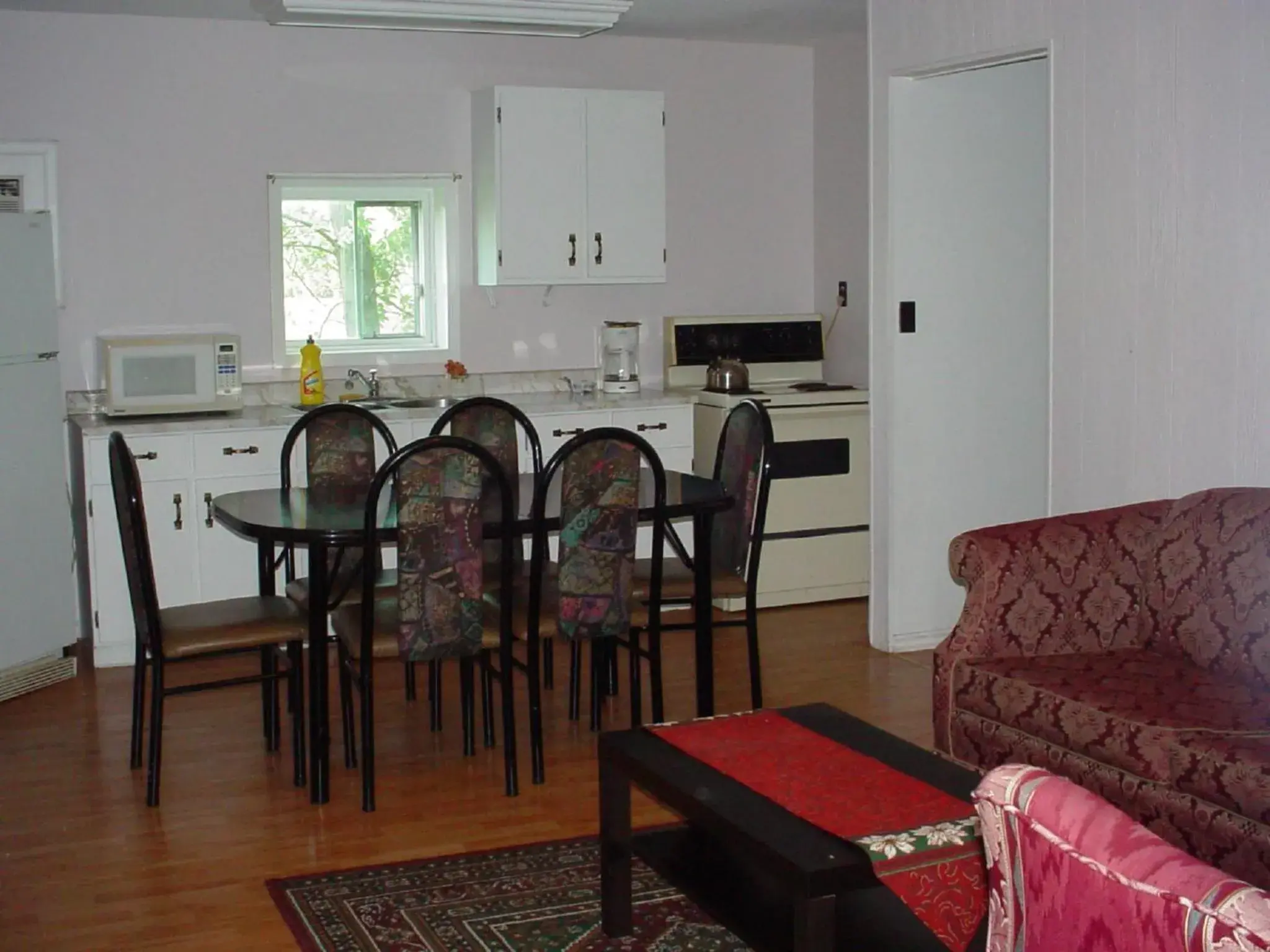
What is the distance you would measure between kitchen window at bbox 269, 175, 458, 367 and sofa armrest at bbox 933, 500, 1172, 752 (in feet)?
10.1

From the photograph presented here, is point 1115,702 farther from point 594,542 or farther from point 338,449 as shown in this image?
point 338,449

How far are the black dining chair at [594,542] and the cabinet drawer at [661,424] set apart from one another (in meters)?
1.75

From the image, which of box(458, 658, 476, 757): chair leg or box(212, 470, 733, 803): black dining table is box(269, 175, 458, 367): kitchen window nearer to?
box(212, 470, 733, 803): black dining table

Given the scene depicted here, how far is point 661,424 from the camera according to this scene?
5926 mm

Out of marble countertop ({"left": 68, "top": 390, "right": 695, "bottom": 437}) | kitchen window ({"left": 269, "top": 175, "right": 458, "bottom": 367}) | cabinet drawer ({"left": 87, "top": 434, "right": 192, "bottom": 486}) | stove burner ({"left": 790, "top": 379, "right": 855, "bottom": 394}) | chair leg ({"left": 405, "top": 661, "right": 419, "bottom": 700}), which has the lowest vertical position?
chair leg ({"left": 405, "top": 661, "right": 419, "bottom": 700})

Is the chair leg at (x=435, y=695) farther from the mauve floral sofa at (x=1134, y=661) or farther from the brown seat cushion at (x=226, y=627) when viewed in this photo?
the mauve floral sofa at (x=1134, y=661)

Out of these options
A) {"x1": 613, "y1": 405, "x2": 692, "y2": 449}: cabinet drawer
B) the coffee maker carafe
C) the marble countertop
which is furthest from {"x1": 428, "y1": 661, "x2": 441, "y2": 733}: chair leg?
the coffee maker carafe

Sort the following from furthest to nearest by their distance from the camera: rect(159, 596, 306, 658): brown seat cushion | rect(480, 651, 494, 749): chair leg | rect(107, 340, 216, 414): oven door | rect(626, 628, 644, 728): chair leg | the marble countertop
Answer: rect(107, 340, 216, 414): oven door < the marble countertop < rect(626, 628, 644, 728): chair leg < rect(480, 651, 494, 749): chair leg < rect(159, 596, 306, 658): brown seat cushion

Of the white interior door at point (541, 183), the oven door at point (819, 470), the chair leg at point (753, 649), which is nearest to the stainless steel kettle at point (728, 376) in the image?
the oven door at point (819, 470)

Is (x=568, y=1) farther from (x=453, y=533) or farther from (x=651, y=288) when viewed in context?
(x=453, y=533)

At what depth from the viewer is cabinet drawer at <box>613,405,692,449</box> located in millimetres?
5871

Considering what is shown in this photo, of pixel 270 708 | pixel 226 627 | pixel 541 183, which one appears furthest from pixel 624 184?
pixel 226 627

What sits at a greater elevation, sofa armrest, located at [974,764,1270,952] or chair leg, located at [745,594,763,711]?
sofa armrest, located at [974,764,1270,952]

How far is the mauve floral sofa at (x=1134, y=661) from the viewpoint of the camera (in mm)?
2906
